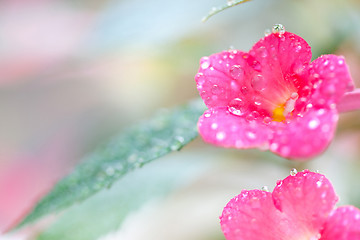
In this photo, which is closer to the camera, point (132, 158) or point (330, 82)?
point (330, 82)

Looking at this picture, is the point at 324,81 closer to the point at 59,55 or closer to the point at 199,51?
the point at 199,51

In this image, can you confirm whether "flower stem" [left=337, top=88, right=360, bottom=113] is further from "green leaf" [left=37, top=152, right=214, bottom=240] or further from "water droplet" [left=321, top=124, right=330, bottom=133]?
"green leaf" [left=37, top=152, right=214, bottom=240]

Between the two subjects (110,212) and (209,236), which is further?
(209,236)

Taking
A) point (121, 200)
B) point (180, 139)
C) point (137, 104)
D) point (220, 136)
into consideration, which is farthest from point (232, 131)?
point (137, 104)

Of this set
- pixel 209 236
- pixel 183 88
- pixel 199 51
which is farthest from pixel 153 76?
pixel 209 236

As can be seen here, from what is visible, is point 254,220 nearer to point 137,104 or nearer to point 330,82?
point 330,82

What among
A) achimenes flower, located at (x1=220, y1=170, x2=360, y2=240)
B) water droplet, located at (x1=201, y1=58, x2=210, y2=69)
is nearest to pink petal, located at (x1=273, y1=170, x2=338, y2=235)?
achimenes flower, located at (x1=220, y1=170, x2=360, y2=240)

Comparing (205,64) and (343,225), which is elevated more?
(205,64)
